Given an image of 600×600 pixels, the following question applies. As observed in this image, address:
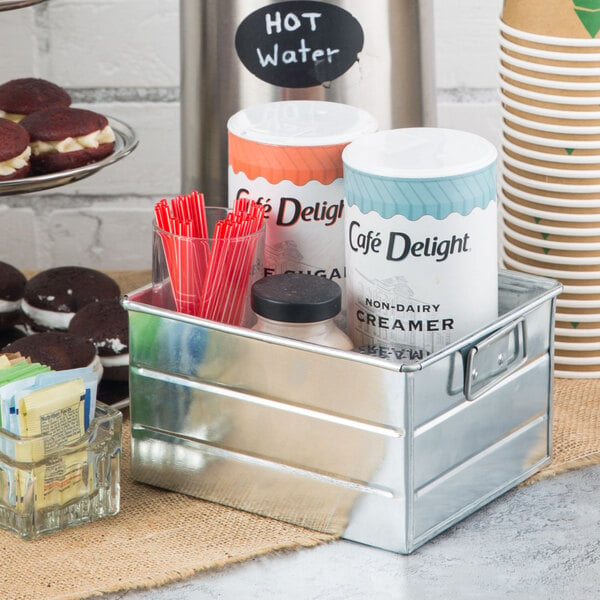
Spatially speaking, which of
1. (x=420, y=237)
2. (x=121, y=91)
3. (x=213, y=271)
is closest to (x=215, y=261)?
(x=213, y=271)

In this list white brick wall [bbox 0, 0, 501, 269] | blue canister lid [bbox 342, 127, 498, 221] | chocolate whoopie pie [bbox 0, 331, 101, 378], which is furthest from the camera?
white brick wall [bbox 0, 0, 501, 269]

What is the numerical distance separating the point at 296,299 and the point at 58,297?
0.27 m

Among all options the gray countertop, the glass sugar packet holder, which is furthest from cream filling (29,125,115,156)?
the gray countertop

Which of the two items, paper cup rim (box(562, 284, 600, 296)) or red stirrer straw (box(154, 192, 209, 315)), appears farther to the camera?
paper cup rim (box(562, 284, 600, 296))

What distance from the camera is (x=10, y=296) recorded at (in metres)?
0.87

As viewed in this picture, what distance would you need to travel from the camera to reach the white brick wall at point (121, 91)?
1120 millimetres

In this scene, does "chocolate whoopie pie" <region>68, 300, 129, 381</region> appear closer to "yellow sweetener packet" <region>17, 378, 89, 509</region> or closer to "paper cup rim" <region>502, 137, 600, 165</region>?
"yellow sweetener packet" <region>17, 378, 89, 509</region>

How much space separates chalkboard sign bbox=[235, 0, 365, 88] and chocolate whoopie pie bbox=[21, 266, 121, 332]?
18cm

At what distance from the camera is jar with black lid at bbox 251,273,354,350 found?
63 centimetres

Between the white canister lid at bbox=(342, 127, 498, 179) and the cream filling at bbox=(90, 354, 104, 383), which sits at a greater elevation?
the white canister lid at bbox=(342, 127, 498, 179)

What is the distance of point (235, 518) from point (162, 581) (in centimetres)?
7

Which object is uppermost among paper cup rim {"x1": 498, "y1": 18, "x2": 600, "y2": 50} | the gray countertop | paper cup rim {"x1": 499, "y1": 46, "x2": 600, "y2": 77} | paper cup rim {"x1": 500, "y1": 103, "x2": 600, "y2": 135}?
paper cup rim {"x1": 498, "y1": 18, "x2": 600, "y2": 50}

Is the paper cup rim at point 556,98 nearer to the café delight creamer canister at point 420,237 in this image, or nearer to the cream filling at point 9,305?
the café delight creamer canister at point 420,237

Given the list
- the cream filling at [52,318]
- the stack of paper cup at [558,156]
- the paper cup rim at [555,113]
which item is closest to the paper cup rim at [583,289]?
the stack of paper cup at [558,156]
